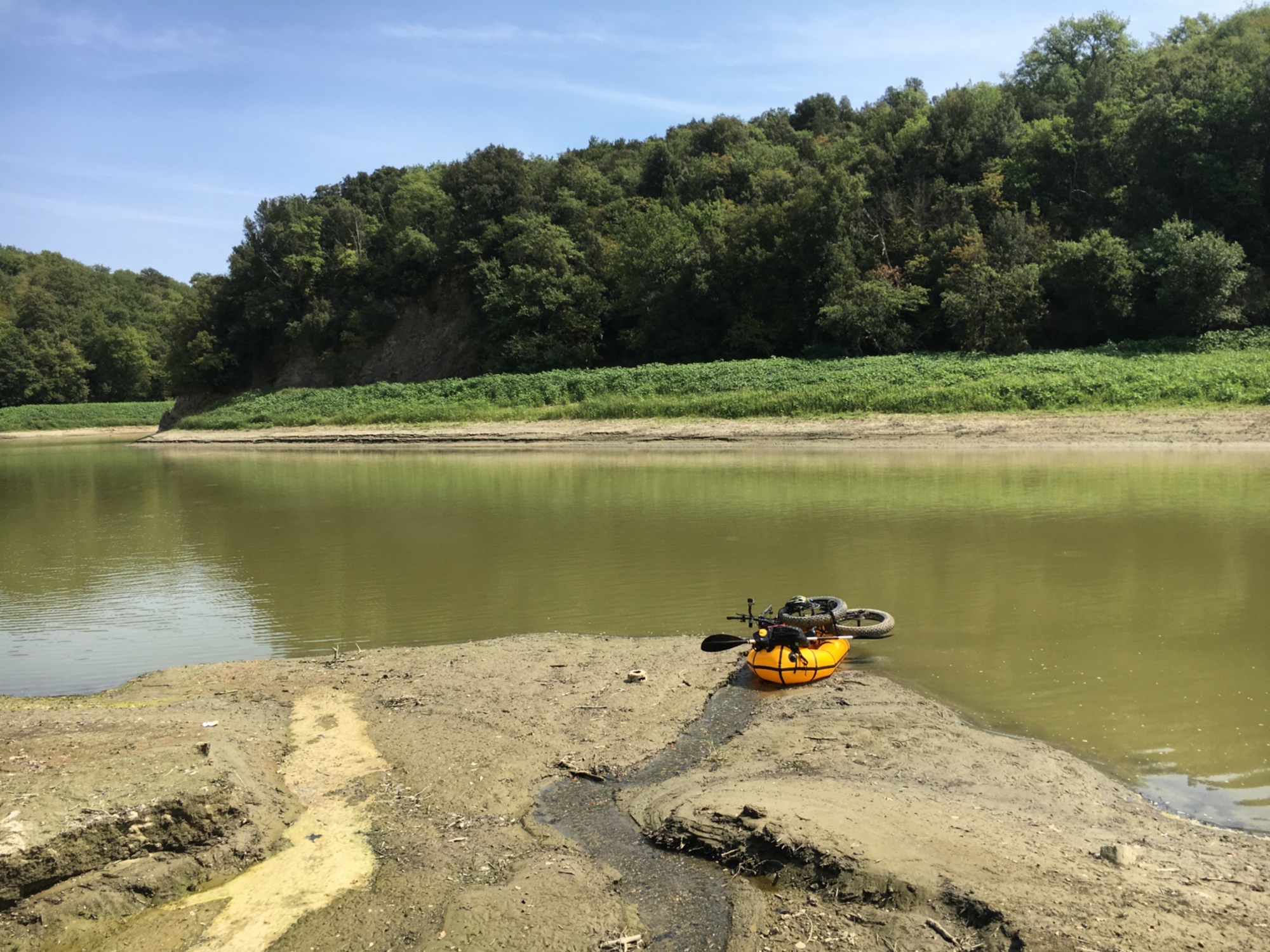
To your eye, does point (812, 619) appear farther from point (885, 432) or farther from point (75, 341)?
point (75, 341)

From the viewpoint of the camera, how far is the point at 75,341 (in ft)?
289

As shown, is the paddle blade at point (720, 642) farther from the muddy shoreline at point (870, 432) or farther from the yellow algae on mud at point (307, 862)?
the muddy shoreline at point (870, 432)

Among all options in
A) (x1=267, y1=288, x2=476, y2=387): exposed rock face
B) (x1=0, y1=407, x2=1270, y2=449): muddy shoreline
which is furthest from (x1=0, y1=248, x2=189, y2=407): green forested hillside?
(x1=0, y1=407, x2=1270, y2=449): muddy shoreline

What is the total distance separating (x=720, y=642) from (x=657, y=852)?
14.7ft

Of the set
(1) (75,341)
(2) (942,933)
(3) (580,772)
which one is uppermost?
(1) (75,341)

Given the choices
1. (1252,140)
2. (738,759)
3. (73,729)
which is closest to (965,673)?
(738,759)

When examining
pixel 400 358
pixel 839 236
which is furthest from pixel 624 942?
pixel 400 358

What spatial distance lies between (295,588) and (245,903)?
9.59 meters

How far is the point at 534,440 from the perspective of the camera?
3919 centimetres

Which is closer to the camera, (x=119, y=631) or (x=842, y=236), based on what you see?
(x=119, y=631)

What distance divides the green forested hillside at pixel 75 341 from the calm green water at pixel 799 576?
63.9 metres

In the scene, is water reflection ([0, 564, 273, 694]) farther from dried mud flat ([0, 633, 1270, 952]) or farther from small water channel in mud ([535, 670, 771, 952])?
small water channel in mud ([535, 670, 771, 952])

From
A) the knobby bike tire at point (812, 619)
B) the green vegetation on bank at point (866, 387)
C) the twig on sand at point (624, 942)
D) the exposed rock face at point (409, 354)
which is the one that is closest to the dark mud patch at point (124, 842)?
the twig on sand at point (624, 942)

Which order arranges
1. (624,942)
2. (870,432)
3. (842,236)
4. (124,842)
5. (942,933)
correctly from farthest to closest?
(842,236) → (870,432) → (124,842) → (624,942) → (942,933)
